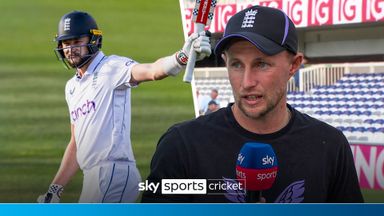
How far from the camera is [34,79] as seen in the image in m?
2.28

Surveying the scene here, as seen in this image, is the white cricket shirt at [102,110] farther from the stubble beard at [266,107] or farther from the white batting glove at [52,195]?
the stubble beard at [266,107]

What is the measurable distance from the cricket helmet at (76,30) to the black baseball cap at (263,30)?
0.69 m

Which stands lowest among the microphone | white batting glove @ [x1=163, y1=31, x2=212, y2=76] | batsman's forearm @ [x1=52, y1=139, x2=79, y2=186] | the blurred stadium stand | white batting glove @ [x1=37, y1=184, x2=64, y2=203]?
white batting glove @ [x1=37, y1=184, x2=64, y2=203]

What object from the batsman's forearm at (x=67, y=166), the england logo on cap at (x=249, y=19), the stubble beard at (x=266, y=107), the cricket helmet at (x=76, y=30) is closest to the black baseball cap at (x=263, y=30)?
the england logo on cap at (x=249, y=19)

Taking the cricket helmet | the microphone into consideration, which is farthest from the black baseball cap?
the cricket helmet

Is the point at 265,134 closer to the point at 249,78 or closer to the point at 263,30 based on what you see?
the point at 249,78

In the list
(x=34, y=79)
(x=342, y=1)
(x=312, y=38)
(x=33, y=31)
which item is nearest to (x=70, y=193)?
(x=34, y=79)

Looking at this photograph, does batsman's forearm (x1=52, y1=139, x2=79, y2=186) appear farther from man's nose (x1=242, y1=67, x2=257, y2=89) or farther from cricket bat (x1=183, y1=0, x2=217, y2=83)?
man's nose (x1=242, y1=67, x2=257, y2=89)

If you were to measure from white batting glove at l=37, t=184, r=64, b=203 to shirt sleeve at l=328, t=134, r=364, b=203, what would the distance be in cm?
99

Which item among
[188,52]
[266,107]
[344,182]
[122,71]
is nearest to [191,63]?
[188,52]

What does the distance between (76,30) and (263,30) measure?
0.85 metres

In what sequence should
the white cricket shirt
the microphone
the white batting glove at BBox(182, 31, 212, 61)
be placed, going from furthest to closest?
1. the white cricket shirt
2. the white batting glove at BBox(182, 31, 212, 61)
3. the microphone

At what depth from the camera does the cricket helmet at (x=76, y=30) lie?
7.56ft

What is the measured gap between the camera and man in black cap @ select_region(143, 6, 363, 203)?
179cm
